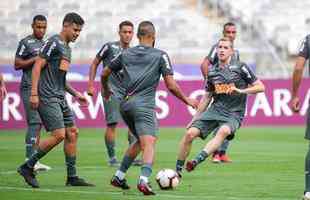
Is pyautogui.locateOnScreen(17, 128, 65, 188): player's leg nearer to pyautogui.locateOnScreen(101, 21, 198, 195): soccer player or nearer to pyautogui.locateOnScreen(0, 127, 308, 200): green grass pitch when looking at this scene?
pyautogui.locateOnScreen(0, 127, 308, 200): green grass pitch

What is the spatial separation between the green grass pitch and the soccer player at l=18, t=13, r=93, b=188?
0.97ft

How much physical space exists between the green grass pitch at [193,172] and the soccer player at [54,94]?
297 mm

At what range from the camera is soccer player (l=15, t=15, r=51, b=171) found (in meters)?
15.8

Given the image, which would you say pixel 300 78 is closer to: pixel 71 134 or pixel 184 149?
pixel 184 149

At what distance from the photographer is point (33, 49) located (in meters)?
15.9

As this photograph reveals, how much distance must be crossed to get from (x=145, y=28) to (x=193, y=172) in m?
3.94

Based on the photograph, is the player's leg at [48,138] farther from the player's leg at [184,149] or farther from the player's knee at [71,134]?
the player's leg at [184,149]

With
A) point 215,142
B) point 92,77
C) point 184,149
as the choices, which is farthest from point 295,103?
point 92,77

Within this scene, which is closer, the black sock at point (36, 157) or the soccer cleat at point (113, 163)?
the black sock at point (36, 157)

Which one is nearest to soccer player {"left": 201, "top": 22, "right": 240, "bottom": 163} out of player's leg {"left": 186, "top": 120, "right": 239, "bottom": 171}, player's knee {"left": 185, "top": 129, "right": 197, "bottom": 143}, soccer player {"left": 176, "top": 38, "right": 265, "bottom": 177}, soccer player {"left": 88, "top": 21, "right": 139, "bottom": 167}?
soccer player {"left": 88, "top": 21, "right": 139, "bottom": 167}

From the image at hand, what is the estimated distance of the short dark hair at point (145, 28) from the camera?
478 inches

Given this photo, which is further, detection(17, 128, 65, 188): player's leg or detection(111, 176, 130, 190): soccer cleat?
detection(17, 128, 65, 188): player's leg

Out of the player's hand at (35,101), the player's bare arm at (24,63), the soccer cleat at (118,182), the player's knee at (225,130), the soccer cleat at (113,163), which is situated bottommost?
the soccer cleat at (113,163)

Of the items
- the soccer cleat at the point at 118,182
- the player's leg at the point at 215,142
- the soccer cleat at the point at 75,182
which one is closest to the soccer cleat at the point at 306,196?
the player's leg at the point at 215,142
